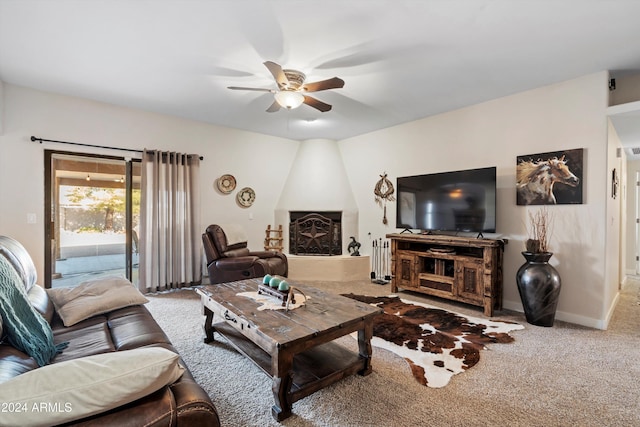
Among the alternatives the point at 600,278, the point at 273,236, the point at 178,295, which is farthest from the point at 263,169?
the point at 600,278

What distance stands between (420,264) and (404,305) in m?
0.70

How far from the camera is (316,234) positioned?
541cm

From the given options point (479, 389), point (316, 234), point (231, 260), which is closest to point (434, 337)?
point (479, 389)

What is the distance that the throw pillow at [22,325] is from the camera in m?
1.38

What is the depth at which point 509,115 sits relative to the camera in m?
3.62

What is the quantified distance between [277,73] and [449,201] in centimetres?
271

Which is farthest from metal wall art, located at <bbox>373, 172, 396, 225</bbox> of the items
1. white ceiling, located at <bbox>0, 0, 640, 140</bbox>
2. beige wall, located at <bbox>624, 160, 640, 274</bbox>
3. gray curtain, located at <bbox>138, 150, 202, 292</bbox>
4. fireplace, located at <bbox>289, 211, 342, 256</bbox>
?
beige wall, located at <bbox>624, 160, 640, 274</bbox>

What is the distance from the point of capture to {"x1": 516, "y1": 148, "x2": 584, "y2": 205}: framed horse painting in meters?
3.14

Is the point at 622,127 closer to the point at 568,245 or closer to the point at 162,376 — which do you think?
the point at 568,245

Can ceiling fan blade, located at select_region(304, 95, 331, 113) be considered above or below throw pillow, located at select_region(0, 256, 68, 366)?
above

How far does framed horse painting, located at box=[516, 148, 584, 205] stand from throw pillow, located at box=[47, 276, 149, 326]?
162 inches

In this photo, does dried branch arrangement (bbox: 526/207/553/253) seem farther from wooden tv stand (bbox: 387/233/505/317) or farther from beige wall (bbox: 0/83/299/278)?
beige wall (bbox: 0/83/299/278)

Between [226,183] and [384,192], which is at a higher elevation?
[226,183]

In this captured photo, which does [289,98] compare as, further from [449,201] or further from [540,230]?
[540,230]
